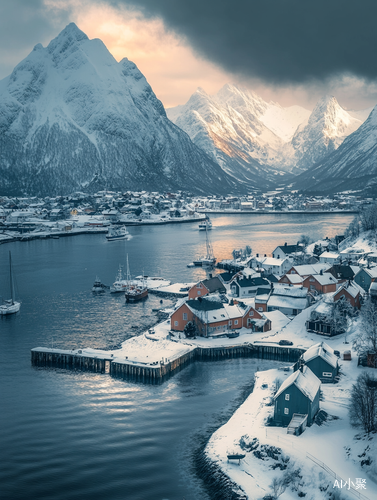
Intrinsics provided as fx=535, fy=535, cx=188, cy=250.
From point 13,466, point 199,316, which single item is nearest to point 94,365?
point 199,316

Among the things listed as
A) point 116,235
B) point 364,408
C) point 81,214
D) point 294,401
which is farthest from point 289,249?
point 81,214

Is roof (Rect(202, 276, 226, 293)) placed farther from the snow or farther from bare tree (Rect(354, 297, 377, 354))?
the snow

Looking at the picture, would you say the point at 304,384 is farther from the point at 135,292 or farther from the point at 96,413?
the point at 135,292

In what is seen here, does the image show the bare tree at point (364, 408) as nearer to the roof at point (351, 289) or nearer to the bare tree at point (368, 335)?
the bare tree at point (368, 335)

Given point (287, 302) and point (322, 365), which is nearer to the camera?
point (322, 365)

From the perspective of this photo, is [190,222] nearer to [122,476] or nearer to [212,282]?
[212,282]

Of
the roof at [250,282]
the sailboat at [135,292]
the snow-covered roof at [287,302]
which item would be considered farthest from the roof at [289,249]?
the snow-covered roof at [287,302]
